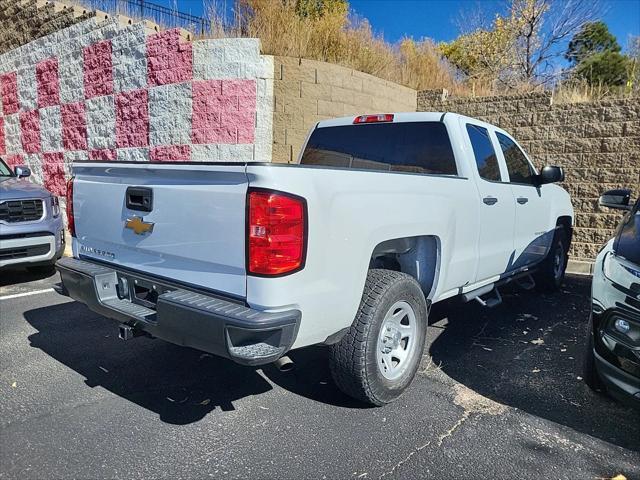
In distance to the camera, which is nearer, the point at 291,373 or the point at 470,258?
the point at 291,373

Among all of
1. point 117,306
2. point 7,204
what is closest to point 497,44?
point 7,204

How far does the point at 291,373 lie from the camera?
3.82 metres

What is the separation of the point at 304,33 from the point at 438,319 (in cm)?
672

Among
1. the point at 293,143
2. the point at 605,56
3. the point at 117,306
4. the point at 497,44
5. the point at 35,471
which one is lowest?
the point at 35,471

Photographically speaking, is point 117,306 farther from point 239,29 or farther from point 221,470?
point 239,29

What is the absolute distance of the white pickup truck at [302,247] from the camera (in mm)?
2533

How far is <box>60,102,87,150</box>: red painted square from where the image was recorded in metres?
11.1

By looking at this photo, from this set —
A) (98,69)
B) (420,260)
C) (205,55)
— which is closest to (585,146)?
(420,260)

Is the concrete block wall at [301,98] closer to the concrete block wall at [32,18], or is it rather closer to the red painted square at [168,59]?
the red painted square at [168,59]

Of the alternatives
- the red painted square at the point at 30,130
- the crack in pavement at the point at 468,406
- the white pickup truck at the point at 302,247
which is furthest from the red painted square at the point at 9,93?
the crack in pavement at the point at 468,406

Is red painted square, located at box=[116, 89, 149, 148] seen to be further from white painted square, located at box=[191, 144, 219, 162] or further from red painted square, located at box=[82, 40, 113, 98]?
white painted square, located at box=[191, 144, 219, 162]

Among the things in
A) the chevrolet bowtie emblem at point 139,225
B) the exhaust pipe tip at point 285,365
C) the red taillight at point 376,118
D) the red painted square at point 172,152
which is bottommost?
the exhaust pipe tip at point 285,365

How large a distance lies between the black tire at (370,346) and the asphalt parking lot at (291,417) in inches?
6.6

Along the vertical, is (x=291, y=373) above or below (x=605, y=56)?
below
